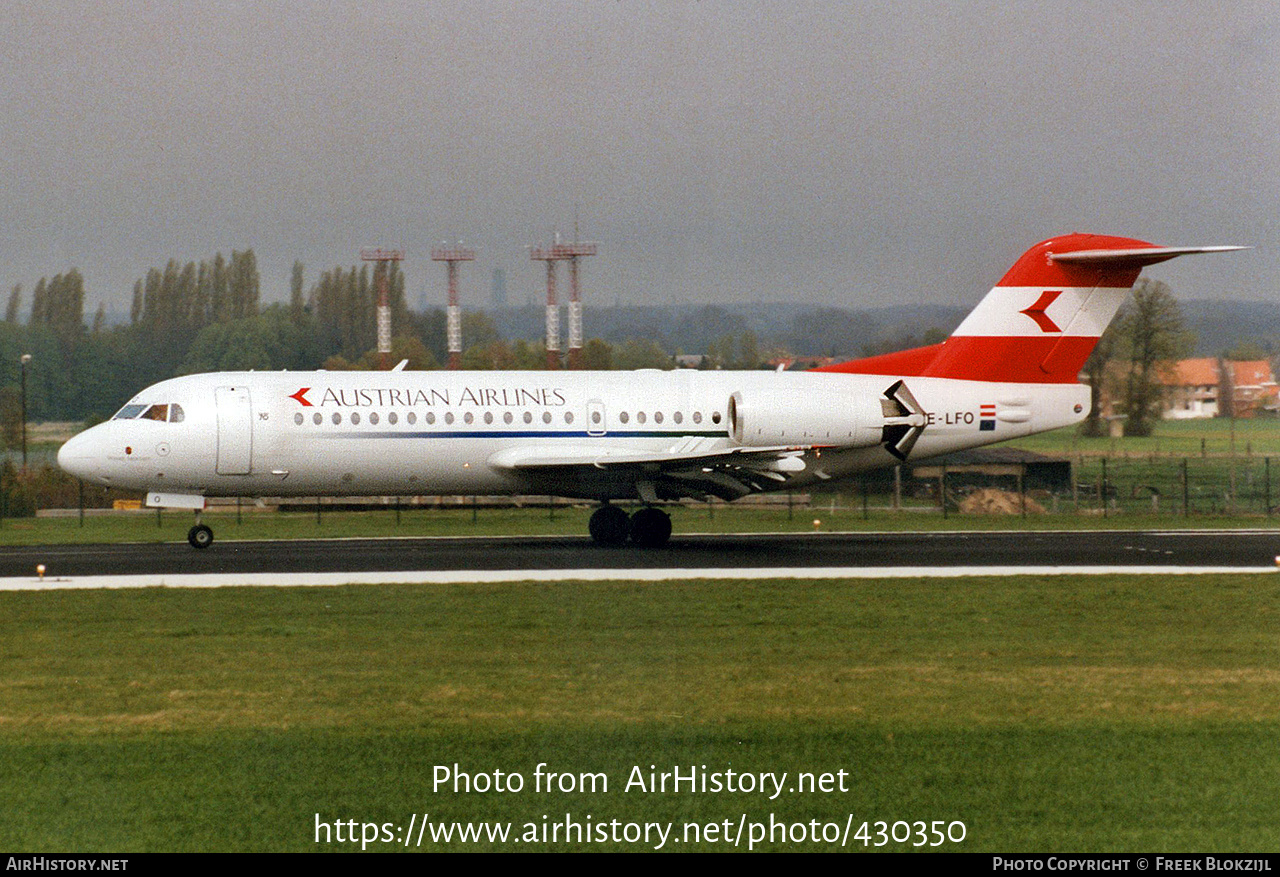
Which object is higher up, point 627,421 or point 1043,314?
point 1043,314

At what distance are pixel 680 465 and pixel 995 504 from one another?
17.3 metres

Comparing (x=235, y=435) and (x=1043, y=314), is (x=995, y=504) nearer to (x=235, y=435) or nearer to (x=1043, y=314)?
(x=1043, y=314)

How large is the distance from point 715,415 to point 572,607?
11.1 metres

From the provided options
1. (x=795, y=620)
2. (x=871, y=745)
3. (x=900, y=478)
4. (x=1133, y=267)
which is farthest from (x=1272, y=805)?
(x=900, y=478)

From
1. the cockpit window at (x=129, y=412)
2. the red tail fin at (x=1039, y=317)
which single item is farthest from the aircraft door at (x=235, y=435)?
the red tail fin at (x=1039, y=317)

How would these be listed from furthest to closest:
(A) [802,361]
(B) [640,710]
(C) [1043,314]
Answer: (A) [802,361], (C) [1043,314], (B) [640,710]

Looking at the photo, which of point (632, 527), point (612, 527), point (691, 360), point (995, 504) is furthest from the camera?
point (995, 504)

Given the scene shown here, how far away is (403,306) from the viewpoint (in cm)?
4322

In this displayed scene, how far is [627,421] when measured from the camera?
1161 inches

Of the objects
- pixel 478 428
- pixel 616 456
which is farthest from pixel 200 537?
pixel 616 456

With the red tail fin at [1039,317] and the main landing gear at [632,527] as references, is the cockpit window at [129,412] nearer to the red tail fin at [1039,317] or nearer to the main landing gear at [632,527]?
the main landing gear at [632,527]

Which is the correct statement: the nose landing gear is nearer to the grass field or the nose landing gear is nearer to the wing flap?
the wing flap

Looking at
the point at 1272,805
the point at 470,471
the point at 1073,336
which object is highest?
the point at 1073,336

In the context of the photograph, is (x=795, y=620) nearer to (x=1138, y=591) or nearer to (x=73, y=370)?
(x=1138, y=591)
